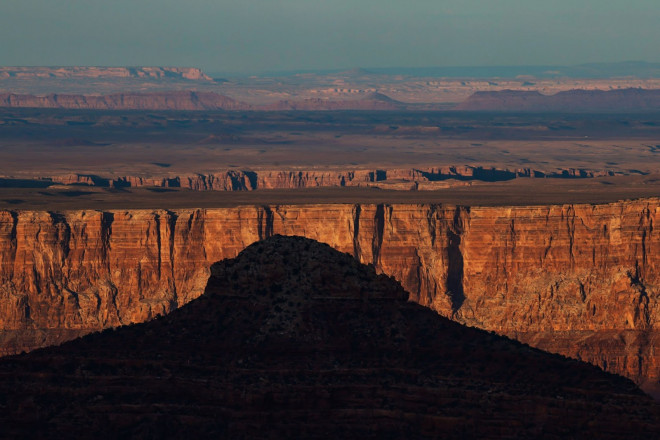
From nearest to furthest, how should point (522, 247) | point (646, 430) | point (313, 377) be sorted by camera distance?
point (646, 430) < point (313, 377) < point (522, 247)

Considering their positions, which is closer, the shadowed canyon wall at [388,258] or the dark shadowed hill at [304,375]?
the dark shadowed hill at [304,375]

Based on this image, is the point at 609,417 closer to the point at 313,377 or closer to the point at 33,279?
the point at 313,377

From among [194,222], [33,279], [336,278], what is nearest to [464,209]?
[194,222]

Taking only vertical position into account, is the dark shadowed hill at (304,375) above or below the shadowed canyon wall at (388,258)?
above

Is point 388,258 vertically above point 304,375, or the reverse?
point 304,375

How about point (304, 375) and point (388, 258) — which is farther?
point (388, 258)
